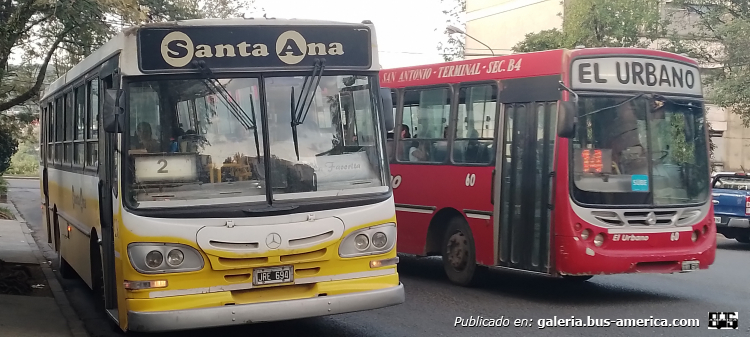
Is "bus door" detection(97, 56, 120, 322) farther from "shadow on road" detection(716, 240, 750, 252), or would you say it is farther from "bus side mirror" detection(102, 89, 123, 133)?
"shadow on road" detection(716, 240, 750, 252)

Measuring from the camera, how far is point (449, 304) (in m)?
10.4

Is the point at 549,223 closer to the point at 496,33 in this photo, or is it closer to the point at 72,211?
the point at 72,211

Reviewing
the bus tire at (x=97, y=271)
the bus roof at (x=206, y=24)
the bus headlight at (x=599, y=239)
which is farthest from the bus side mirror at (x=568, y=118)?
the bus tire at (x=97, y=271)

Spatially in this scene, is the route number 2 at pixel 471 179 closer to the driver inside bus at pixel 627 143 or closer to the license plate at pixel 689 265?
the driver inside bus at pixel 627 143

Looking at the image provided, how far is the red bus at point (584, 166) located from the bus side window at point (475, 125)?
2 cm

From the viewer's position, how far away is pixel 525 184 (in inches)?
425

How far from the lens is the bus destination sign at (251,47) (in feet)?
24.7

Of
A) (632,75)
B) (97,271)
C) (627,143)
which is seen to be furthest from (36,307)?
(632,75)

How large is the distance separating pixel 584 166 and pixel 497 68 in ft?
6.12

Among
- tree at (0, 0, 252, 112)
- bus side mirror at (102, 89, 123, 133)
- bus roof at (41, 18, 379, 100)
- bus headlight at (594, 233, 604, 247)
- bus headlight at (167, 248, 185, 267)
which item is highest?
tree at (0, 0, 252, 112)

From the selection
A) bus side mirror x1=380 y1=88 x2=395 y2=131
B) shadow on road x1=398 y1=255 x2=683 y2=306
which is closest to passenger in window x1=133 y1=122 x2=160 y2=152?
bus side mirror x1=380 y1=88 x2=395 y2=131

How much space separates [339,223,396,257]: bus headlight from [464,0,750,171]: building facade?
2921cm

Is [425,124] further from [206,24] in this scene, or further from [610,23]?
[610,23]

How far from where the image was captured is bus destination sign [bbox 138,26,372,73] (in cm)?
752
